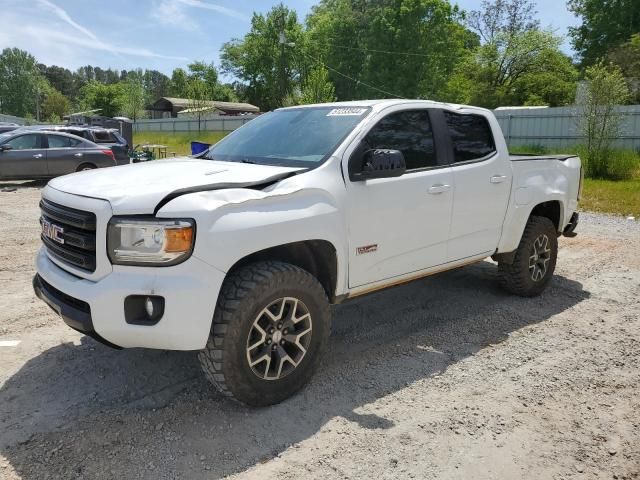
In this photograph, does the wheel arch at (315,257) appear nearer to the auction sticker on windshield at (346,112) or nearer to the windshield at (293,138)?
the windshield at (293,138)

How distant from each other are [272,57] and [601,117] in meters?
57.4

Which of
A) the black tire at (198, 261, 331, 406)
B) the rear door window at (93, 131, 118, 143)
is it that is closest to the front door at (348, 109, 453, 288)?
the black tire at (198, 261, 331, 406)

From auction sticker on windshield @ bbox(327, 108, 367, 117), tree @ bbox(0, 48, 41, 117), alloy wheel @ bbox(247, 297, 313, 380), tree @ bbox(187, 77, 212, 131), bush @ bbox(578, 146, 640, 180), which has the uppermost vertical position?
tree @ bbox(0, 48, 41, 117)

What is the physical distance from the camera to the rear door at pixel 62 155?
46.2ft

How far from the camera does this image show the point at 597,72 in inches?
637

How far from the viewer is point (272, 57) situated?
2689 inches

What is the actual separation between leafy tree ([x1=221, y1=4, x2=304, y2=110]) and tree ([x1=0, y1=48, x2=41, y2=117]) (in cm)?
5022

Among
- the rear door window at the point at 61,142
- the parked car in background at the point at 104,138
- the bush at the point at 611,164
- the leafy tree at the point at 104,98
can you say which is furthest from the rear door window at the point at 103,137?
the leafy tree at the point at 104,98

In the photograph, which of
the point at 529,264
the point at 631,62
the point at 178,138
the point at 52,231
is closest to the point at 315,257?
the point at 52,231

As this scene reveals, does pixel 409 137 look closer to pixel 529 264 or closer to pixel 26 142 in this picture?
pixel 529 264

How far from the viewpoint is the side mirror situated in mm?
3619

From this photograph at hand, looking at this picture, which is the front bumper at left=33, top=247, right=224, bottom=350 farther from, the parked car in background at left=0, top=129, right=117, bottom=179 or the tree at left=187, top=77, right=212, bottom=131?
the tree at left=187, top=77, right=212, bottom=131

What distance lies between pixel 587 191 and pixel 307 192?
482 inches

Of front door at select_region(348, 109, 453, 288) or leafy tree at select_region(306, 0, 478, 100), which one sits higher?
leafy tree at select_region(306, 0, 478, 100)
